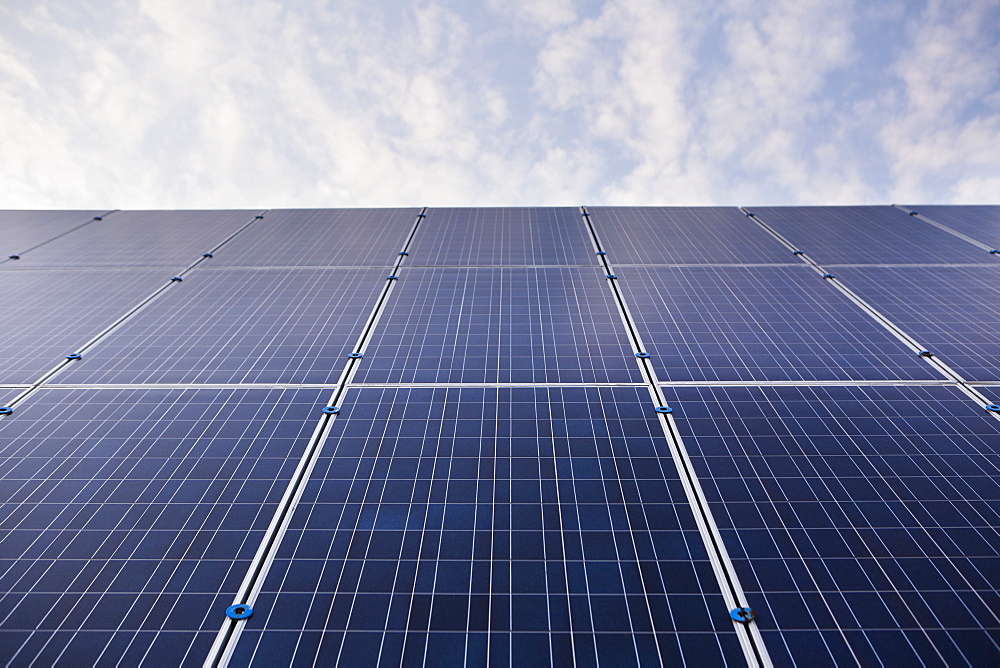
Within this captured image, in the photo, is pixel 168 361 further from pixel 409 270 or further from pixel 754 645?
pixel 754 645

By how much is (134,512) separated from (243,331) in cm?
279

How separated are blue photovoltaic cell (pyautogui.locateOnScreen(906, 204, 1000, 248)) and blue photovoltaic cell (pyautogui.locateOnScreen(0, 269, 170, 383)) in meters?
14.4

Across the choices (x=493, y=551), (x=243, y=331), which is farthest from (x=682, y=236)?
(x=243, y=331)

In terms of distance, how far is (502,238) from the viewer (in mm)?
9102

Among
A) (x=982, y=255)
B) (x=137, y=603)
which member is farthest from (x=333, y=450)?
(x=982, y=255)

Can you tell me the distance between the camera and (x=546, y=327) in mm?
6270

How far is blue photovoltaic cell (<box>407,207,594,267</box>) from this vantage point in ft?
27.0

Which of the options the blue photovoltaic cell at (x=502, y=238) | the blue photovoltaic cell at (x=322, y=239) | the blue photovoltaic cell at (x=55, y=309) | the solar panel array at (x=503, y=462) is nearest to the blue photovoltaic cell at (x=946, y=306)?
the solar panel array at (x=503, y=462)

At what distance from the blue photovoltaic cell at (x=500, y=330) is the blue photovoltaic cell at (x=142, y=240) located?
4.47 meters

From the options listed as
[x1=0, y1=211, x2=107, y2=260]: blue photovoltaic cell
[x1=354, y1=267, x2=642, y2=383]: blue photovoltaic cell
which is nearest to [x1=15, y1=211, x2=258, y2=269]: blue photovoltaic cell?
[x1=0, y1=211, x2=107, y2=260]: blue photovoltaic cell

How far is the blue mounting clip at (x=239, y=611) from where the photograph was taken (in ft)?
10.5

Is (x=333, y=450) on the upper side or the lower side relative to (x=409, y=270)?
lower

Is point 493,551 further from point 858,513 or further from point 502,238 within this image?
point 502,238

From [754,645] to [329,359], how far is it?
485 cm
